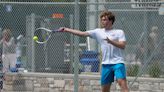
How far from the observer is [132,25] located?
13789 millimetres

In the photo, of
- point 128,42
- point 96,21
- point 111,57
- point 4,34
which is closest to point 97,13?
point 96,21

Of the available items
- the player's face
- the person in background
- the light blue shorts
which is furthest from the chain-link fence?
the player's face

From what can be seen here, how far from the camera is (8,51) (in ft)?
44.8

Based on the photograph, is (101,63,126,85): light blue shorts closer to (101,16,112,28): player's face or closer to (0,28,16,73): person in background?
(101,16,112,28): player's face

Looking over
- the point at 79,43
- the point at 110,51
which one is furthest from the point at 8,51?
the point at 110,51

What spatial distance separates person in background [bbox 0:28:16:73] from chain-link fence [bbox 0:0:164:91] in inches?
6.1

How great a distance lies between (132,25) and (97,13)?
90cm

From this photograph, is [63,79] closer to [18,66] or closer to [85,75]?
[85,75]

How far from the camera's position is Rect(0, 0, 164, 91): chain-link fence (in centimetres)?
1319

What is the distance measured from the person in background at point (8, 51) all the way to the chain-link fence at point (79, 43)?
15 cm

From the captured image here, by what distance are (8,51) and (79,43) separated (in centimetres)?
174

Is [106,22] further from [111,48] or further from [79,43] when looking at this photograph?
[79,43]

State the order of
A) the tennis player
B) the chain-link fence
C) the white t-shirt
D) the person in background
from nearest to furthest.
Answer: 1. the tennis player
2. the white t-shirt
3. the chain-link fence
4. the person in background

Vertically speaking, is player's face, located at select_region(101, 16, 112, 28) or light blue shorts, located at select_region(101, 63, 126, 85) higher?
player's face, located at select_region(101, 16, 112, 28)
